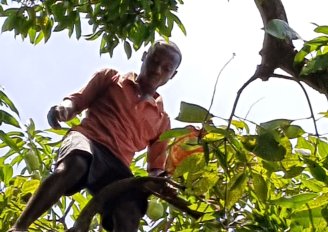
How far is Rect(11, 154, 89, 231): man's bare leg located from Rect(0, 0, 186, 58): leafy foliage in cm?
59

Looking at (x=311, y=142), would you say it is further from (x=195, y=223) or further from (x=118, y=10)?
(x=118, y=10)

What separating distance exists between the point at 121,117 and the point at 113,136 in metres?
0.08

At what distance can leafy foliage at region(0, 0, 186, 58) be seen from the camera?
2408 millimetres

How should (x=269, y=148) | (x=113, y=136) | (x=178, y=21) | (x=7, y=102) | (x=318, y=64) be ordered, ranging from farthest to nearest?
(x=178, y=21) < (x=113, y=136) < (x=7, y=102) < (x=318, y=64) < (x=269, y=148)

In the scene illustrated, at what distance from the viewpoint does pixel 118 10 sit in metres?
2.38

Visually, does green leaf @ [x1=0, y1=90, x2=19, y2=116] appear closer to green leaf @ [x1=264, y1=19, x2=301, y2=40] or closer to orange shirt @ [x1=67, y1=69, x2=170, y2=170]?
orange shirt @ [x1=67, y1=69, x2=170, y2=170]

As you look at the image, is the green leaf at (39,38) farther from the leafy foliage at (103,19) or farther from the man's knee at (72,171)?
the man's knee at (72,171)

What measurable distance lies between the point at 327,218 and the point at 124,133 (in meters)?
0.85

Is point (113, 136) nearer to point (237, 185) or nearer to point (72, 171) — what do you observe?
point (72, 171)

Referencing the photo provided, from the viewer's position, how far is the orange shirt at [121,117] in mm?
2234

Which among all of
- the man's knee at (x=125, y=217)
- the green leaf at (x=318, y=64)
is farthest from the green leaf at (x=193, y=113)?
the man's knee at (x=125, y=217)

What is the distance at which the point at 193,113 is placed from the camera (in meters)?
1.52

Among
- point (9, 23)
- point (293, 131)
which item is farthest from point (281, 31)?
point (9, 23)

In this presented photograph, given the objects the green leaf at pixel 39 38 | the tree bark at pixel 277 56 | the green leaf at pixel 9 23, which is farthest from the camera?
the green leaf at pixel 39 38
